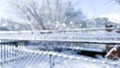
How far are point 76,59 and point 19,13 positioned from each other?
34.1 feet

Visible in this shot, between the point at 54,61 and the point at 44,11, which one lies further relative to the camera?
the point at 44,11

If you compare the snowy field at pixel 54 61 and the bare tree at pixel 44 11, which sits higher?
the bare tree at pixel 44 11

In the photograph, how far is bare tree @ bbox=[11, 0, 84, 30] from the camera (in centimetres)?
1265

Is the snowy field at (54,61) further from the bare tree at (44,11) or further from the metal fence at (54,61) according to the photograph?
the bare tree at (44,11)

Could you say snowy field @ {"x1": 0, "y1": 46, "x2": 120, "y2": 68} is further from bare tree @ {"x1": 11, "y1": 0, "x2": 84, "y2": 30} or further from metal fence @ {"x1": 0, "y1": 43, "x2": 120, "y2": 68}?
bare tree @ {"x1": 11, "y1": 0, "x2": 84, "y2": 30}

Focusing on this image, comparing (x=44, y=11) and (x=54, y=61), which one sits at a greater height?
(x=44, y=11)

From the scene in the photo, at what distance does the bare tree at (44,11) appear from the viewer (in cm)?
1265

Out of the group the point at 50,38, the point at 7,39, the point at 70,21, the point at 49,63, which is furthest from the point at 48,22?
the point at 49,63

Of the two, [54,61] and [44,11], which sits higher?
[44,11]

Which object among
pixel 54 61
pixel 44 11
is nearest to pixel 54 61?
pixel 54 61

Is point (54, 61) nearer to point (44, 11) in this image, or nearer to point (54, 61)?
point (54, 61)

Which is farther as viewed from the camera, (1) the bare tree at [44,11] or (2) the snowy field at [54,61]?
(1) the bare tree at [44,11]

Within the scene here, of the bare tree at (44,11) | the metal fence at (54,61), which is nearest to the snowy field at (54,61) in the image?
the metal fence at (54,61)

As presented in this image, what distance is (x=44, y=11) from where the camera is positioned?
12734 mm
